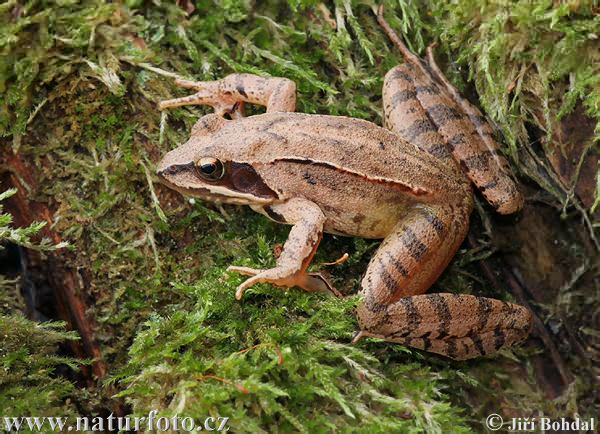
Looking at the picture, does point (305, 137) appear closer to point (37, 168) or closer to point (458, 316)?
point (458, 316)

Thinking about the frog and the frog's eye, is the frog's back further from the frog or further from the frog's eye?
the frog's eye

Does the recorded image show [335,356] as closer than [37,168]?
Yes

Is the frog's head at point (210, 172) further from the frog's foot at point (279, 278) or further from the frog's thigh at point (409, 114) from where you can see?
the frog's thigh at point (409, 114)

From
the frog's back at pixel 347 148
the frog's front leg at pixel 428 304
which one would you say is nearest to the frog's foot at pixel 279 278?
the frog's front leg at pixel 428 304

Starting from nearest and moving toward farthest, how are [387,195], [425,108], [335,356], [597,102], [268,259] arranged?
[335,356], [597,102], [268,259], [387,195], [425,108]

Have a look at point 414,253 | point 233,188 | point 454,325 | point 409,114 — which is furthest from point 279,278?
point 409,114

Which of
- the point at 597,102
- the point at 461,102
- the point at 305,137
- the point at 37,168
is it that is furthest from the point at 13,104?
the point at 597,102

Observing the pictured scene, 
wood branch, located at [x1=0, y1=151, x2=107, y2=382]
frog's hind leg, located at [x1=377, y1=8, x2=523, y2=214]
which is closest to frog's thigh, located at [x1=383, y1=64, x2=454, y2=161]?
frog's hind leg, located at [x1=377, y1=8, x2=523, y2=214]
